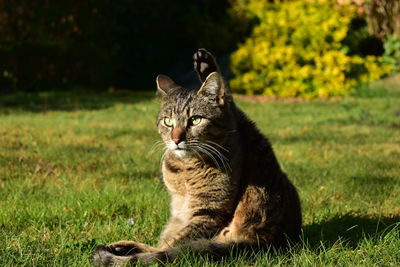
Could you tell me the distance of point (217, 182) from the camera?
326 cm

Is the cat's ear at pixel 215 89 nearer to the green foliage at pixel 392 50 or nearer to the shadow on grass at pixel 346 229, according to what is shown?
the shadow on grass at pixel 346 229

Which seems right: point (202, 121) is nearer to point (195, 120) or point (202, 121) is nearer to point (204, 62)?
point (195, 120)

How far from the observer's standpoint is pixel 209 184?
3.28 m

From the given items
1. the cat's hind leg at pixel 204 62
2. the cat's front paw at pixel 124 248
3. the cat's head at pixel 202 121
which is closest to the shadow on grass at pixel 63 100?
the cat's hind leg at pixel 204 62

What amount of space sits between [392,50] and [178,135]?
11661 mm

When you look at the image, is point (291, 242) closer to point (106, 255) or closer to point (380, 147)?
point (106, 255)

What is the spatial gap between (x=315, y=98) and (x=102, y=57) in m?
5.68

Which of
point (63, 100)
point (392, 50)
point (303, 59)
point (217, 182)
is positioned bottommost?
point (63, 100)

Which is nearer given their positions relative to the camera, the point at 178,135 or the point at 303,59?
the point at 178,135

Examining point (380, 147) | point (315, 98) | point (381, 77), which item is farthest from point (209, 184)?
point (381, 77)

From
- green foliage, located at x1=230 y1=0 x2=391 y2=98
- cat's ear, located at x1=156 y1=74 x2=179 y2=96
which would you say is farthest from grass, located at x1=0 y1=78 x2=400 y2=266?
green foliage, located at x1=230 y1=0 x2=391 y2=98

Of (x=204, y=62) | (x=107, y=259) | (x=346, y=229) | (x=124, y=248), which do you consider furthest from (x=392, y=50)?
(x=107, y=259)

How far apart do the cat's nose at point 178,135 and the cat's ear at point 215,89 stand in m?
0.28

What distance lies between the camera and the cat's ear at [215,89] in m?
3.35
